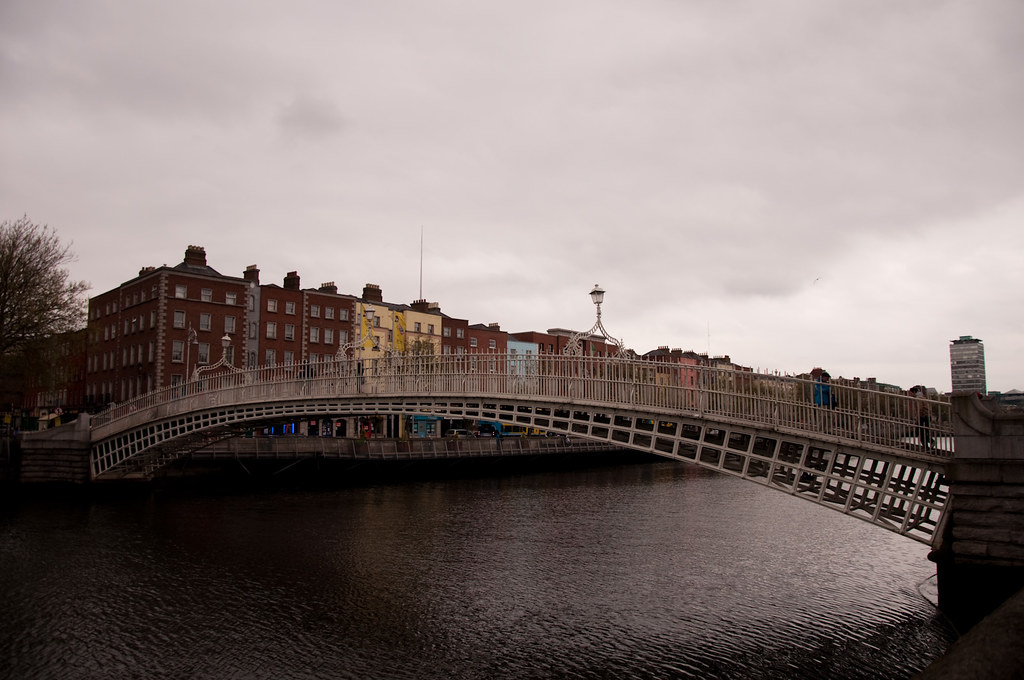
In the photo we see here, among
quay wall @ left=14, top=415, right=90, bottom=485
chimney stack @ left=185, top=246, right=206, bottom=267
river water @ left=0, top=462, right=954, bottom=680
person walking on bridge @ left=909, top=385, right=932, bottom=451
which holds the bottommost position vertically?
river water @ left=0, top=462, right=954, bottom=680

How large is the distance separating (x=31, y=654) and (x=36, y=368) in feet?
91.7

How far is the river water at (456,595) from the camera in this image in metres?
12.2

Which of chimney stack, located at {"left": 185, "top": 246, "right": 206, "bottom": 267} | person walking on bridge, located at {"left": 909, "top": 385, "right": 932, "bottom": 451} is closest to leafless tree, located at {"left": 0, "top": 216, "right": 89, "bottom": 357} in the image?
chimney stack, located at {"left": 185, "top": 246, "right": 206, "bottom": 267}

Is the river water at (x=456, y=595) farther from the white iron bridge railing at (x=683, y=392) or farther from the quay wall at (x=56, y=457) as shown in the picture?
the quay wall at (x=56, y=457)

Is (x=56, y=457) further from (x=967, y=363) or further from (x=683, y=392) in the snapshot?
(x=967, y=363)

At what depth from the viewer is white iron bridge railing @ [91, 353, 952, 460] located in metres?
13.4

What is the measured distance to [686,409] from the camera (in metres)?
15.8

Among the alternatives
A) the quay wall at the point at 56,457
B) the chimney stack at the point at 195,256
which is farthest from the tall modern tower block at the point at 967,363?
the chimney stack at the point at 195,256

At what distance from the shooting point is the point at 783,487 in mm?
14586

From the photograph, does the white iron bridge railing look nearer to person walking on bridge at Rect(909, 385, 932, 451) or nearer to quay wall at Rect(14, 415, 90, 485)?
person walking on bridge at Rect(909, 385, 932, 451)

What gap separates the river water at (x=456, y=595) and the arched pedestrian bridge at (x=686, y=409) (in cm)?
235

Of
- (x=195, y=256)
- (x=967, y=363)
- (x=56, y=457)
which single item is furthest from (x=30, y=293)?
(x=967, y=363)

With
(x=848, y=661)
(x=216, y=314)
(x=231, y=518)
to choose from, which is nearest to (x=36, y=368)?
(x=231, y=518)

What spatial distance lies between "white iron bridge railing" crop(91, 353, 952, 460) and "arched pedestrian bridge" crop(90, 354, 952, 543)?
3cm
